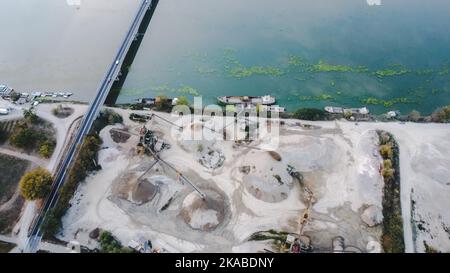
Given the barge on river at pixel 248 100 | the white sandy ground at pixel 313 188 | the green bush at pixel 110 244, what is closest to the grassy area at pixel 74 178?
the white sandy ground at pixel 313 188

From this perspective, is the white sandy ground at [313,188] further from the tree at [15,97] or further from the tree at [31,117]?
the tree at [15,97]

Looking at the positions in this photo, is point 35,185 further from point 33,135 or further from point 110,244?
point 110,244

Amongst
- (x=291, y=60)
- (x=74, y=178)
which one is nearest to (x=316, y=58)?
(x=291, y=60)

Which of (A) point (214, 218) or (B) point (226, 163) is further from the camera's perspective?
(B) point (226, 163)

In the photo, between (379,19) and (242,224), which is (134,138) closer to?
(242,224)

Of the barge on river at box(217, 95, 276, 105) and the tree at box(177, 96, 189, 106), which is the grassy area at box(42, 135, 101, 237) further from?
the barge on river at box(217, 95, 276, 105)

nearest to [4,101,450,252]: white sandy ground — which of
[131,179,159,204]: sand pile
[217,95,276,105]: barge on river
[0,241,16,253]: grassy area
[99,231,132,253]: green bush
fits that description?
[99,231,132,253]: green bush
